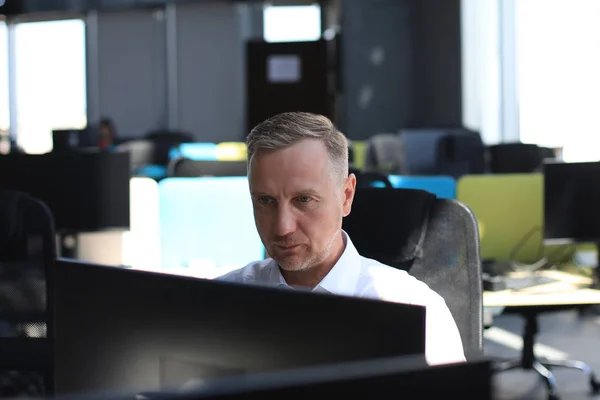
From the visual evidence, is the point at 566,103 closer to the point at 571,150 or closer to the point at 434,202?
the point at 571,150

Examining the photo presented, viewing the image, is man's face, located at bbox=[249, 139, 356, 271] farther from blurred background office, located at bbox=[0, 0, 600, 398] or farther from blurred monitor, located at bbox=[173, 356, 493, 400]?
blurred background office, located at bbox=[0, 0, 600, 398]

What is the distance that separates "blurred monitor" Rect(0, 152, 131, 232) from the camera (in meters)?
4.10

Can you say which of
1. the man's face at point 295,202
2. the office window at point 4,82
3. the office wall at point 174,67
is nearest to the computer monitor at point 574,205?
the man's face at point 295,202

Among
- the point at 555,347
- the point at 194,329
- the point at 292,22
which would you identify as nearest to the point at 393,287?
the point at 194,329

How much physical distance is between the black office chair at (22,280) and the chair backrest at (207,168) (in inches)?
70.3

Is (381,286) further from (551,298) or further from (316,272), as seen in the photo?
(551,298)

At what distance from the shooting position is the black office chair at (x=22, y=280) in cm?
247

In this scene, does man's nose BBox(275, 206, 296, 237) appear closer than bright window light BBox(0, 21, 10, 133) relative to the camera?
Yes

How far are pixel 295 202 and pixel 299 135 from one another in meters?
0.11

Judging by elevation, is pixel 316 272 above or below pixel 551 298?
above

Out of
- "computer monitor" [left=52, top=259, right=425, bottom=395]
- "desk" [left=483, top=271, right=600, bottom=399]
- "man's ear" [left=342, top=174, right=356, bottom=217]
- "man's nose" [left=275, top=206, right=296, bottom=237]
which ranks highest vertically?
"man's ear" [left=342, top=174, right=356, bottom=217]

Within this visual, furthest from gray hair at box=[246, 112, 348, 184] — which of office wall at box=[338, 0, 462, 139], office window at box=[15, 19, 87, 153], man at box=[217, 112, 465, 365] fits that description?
office window at box=[15, 19, 87, 153]

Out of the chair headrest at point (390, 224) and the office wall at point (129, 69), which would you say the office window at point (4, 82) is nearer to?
the office wall at point (129, 69)

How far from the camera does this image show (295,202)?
140 cm
